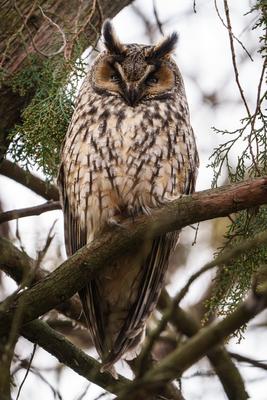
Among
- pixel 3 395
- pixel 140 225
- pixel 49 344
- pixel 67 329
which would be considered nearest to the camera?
pixel 3 395

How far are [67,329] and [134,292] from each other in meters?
0.76

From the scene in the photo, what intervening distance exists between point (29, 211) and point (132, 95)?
0.73m

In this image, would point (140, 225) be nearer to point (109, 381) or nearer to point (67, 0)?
point (109, 381)

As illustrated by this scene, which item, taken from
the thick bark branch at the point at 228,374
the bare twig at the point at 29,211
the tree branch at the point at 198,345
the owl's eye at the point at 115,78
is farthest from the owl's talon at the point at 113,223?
the tree branch at the point at 198,345

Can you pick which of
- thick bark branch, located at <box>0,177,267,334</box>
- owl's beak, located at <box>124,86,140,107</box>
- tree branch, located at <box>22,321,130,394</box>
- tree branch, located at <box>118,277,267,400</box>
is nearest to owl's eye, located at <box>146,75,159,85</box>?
owl's beak, located at <box>124,86,140,107</box>

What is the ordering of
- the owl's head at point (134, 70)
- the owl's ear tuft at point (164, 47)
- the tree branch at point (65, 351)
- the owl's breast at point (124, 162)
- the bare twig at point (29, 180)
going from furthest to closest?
the bare twig at point (29, 180)
the owl's ear tuft at point (164, 47)
the owl's head at point (134, 70)
the owl's breast at point (124, 162)
the tree branch at point (65, 351)

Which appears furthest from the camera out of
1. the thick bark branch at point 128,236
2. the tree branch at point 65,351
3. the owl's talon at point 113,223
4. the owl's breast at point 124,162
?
the owl's breast at point 124,162

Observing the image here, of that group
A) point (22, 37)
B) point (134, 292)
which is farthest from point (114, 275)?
point (22, 37)

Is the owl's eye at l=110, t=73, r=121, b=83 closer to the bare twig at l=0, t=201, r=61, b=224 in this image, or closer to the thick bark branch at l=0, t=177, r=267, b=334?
the bare twig at l=0, t=201, r=61, b=224

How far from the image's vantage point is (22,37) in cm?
371

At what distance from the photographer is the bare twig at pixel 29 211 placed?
3.68 metres

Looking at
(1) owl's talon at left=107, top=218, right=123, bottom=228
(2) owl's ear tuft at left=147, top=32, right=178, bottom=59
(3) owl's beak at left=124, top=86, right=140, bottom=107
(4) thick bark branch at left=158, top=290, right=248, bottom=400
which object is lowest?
(4) thick bark branch at left=158, top=290, right=248, bottom=400

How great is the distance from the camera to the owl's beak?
147 inches

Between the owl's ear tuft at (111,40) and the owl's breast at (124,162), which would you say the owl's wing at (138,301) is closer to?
the owl's breast at (124,162)
